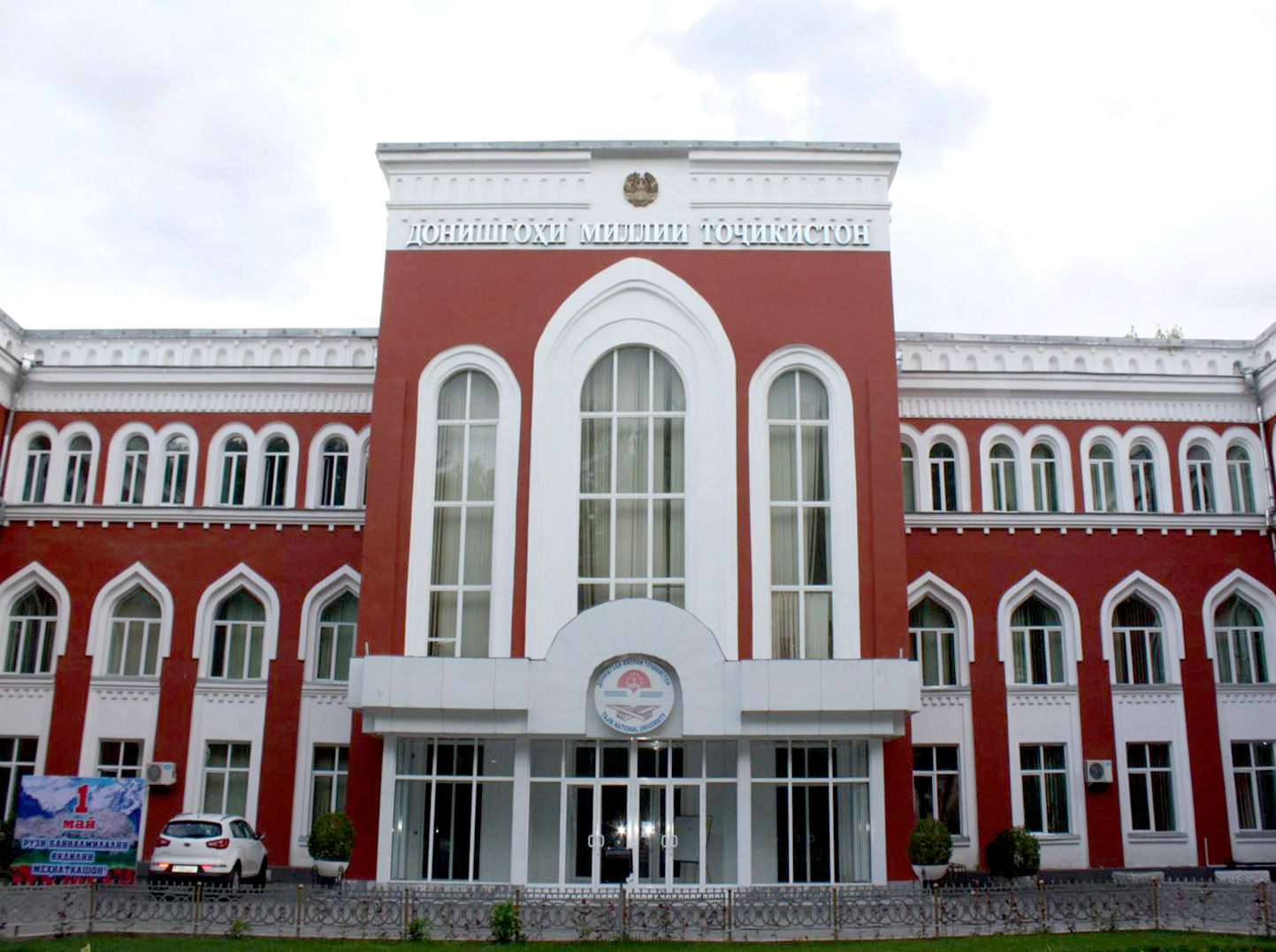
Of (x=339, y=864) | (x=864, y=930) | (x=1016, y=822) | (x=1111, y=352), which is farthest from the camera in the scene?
(x=1111, y=352)

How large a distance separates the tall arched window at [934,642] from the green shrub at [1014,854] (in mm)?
3484

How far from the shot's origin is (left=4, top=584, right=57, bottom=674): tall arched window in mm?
25547

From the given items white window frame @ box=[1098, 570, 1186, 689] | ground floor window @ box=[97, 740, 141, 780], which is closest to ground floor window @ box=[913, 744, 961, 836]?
white window frame @ box=[1098, 570, 1186, 689]

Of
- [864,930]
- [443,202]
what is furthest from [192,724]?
[864,930]

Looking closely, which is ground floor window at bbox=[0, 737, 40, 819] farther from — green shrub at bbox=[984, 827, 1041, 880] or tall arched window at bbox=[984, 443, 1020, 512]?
tall arched window at bbox=[984, 443, 1020, 512]

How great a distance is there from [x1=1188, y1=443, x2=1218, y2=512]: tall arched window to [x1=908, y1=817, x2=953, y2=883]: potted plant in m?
10.6

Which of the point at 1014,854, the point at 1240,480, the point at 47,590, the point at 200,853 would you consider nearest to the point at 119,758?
the point at 47,590

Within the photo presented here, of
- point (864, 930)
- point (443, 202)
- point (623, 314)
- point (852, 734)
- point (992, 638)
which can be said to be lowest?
point (864, 930)

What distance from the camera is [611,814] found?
20.8m

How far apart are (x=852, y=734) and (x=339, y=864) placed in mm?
9211

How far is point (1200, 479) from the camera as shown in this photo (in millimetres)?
26469

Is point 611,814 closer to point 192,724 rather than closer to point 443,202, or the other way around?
point 192,724

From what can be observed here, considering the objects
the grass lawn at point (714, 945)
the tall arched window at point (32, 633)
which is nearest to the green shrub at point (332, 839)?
the grass lawn at point (714, 945)

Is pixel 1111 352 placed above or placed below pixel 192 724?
above
